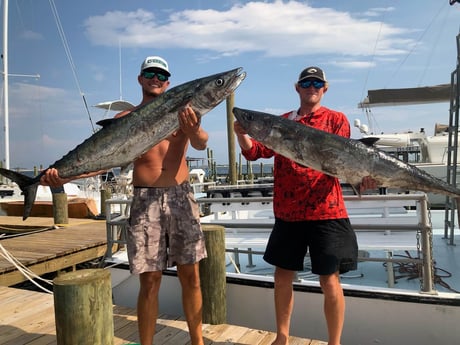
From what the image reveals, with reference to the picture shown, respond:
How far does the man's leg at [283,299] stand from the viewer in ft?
9.55

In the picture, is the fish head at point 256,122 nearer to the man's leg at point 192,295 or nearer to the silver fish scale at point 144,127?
the silver fish scale at point 144,127

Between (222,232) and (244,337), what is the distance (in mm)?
1018

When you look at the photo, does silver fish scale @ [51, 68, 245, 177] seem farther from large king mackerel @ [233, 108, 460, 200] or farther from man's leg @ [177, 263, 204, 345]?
man's leg @ [177, 263, 204, 345]

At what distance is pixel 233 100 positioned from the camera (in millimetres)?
9477

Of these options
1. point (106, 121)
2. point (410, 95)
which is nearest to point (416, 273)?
point (106, 121)

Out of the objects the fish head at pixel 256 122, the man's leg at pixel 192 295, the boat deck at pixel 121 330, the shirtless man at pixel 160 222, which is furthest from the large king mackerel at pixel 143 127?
the boat deck at pixel 121 330

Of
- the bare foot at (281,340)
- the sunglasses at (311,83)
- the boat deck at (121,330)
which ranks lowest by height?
the boat deck at (121,330)

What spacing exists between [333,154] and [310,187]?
29cm

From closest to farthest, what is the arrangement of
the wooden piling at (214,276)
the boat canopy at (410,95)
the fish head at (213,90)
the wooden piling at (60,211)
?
the fish head at (213,90)
the wooden piling at (214,276)
the wooden piling at (60,211)
the boat canopy at (410,95)

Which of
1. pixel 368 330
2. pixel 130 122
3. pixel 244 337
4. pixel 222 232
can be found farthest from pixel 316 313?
pixel 130 122

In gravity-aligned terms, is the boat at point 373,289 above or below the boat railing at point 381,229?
below

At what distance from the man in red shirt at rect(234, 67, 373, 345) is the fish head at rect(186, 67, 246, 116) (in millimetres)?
321

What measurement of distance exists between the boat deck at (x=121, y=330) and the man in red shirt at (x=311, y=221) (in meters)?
0.59

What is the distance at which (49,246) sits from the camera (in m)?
7.84
